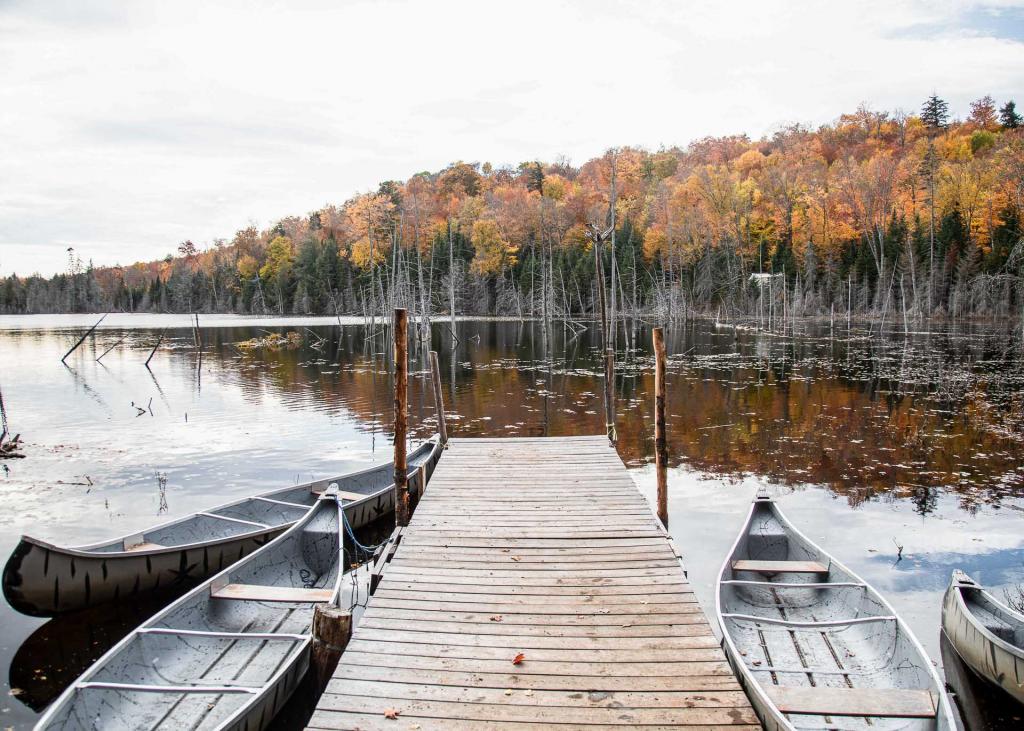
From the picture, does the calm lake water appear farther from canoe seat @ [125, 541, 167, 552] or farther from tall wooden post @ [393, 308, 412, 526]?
tall wooden post @ [393, 308, 412, 526]

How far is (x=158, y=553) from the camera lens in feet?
30.3

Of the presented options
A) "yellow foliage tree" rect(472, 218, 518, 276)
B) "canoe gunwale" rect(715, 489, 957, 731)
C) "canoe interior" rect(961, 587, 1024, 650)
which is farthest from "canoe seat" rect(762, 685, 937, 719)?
"yellow foliage tree" rect(472, 218, 518, 276)

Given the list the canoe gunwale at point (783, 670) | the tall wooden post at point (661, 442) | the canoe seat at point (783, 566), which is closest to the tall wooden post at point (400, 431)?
the tall wooden post at point (661, 442)

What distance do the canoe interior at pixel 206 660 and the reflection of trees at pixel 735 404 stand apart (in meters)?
10.4

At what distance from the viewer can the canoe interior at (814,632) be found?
20.0 ft

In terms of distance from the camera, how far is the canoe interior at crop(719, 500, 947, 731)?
6.09 meters

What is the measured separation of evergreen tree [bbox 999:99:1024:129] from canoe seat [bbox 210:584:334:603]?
4583 inches

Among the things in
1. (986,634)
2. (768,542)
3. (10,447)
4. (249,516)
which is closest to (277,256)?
(10,447)

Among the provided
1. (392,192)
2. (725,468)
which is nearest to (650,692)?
(725,468)

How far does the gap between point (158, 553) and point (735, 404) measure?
65.9ft

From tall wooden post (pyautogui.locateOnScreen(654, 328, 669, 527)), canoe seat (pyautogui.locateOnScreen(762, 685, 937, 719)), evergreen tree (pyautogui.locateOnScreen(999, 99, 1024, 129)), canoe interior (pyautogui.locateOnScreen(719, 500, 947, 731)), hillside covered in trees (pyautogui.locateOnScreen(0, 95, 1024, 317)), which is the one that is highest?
evergreen tree (pyautogui.locateOnScreen(999, 99, 1024, 129))

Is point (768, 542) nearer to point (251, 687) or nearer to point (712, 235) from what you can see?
point (251, 687)

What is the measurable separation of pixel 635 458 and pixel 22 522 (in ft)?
45.3

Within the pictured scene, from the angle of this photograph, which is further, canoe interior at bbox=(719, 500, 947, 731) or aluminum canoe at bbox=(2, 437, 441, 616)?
aluminum canoe at bbox=(2, 437, 441, 616)
